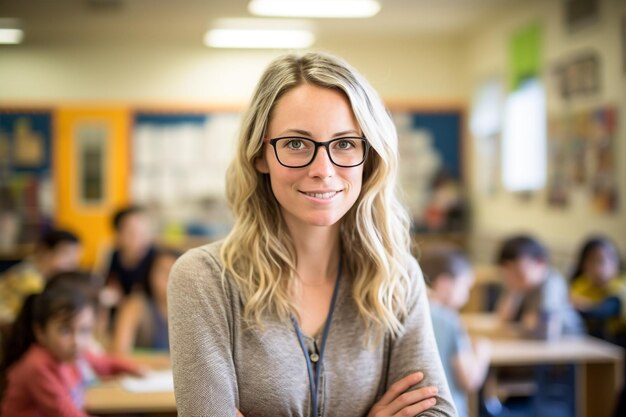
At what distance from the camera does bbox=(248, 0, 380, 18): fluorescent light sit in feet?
23.7

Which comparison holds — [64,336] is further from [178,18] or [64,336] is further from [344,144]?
[178,18]

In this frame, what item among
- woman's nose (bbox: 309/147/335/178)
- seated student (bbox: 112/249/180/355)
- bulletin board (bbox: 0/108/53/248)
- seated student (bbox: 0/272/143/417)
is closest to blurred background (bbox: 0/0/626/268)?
bulletin board (bbox: 0/108/53/248)

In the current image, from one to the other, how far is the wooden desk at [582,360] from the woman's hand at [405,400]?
2.04 meters

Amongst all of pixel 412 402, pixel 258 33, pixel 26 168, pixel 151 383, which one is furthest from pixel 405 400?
pixel 26 168

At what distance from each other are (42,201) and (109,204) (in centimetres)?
82

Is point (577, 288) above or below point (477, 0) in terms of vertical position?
below

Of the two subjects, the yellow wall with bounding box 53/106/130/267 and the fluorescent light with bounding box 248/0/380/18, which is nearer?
the fluorescent light with bounding box 248/0/380/18

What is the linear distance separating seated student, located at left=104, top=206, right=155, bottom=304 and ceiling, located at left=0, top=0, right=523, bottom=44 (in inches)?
128

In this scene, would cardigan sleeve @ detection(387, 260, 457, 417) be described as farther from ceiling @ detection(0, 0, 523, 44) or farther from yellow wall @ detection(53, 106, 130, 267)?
yellow wall @ detection(53, 106, 130, 267)

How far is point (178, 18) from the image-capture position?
27.0ft

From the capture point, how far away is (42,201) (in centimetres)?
884

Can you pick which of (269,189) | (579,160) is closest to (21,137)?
(579,160)

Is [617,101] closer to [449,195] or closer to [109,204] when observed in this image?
[449,195]

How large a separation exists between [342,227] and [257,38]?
7391mm
